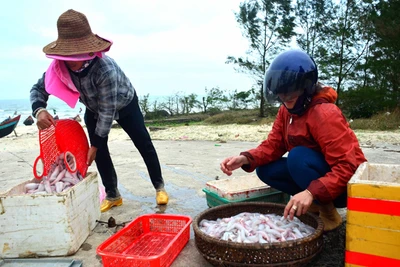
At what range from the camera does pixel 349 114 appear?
1407 centimetres

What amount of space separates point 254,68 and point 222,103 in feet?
11.3

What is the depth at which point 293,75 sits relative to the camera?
224 centimetres

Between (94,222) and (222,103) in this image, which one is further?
(222,103)

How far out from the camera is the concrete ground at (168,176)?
2701 mm

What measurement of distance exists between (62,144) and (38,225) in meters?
0.71

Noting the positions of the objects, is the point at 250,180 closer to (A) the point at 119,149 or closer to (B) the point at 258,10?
(A) the point at 119,149

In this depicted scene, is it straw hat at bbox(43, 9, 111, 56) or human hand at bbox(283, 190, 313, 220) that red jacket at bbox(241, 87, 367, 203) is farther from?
straw hat at bbox(43, 9, 111, 56)

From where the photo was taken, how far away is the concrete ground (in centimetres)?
270

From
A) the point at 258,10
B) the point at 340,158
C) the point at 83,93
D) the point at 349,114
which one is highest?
the point at 258,10

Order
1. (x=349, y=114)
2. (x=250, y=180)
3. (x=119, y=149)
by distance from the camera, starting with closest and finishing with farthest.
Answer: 1. (x=250, y=180)
2. (x=119, y=149)
3. (x=349, y=114)

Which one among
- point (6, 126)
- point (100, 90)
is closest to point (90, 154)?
point (100, 90)

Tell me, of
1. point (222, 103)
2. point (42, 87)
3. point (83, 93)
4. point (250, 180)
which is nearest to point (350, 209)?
point (250, 180)

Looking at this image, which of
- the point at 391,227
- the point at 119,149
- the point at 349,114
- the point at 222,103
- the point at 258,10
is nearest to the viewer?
the point at 391,227

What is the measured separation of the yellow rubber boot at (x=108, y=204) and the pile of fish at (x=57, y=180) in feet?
2.06
